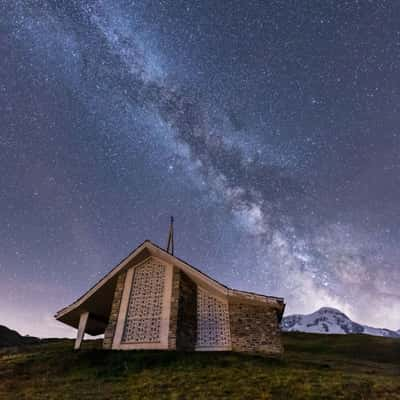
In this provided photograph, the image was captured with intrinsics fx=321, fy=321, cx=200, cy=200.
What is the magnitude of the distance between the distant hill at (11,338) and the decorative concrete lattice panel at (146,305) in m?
43.8

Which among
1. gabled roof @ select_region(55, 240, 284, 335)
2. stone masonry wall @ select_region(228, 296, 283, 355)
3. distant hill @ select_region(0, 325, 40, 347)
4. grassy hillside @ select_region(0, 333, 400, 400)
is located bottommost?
grassy hillside @ select_region(0, 333, 400, 400)

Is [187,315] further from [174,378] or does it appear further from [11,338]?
[11,338]

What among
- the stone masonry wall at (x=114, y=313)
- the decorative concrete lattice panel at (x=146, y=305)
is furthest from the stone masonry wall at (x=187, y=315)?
the stone masonry wall at (x=114, y=313)

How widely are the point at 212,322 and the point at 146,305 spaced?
375 centimetres

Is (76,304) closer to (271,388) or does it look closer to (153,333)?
(153,333)

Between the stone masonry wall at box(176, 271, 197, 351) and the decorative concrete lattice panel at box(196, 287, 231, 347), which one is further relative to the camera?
the decorative concrete lattice panel at box(196, 287, 231, 347)

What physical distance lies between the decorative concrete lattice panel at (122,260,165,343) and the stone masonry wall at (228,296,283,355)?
3.98 m

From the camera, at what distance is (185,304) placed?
57.9 feet

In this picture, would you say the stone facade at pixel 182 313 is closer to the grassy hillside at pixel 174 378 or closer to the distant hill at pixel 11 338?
the grassy hillside at pixel 174 378

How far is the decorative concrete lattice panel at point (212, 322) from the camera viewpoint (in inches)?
668

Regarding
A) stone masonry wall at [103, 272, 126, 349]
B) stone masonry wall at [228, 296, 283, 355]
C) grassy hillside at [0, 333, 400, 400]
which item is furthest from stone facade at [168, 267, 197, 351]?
stone masonry wall at [103, 272, 126, 349]

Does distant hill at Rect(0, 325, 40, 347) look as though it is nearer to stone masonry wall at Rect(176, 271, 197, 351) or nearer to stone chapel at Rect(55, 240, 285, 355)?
stone chapel at Rect(55, 240, 285, 355)

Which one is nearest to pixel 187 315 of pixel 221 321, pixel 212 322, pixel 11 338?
pixel 212 322

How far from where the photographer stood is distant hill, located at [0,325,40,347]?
52.7 m
